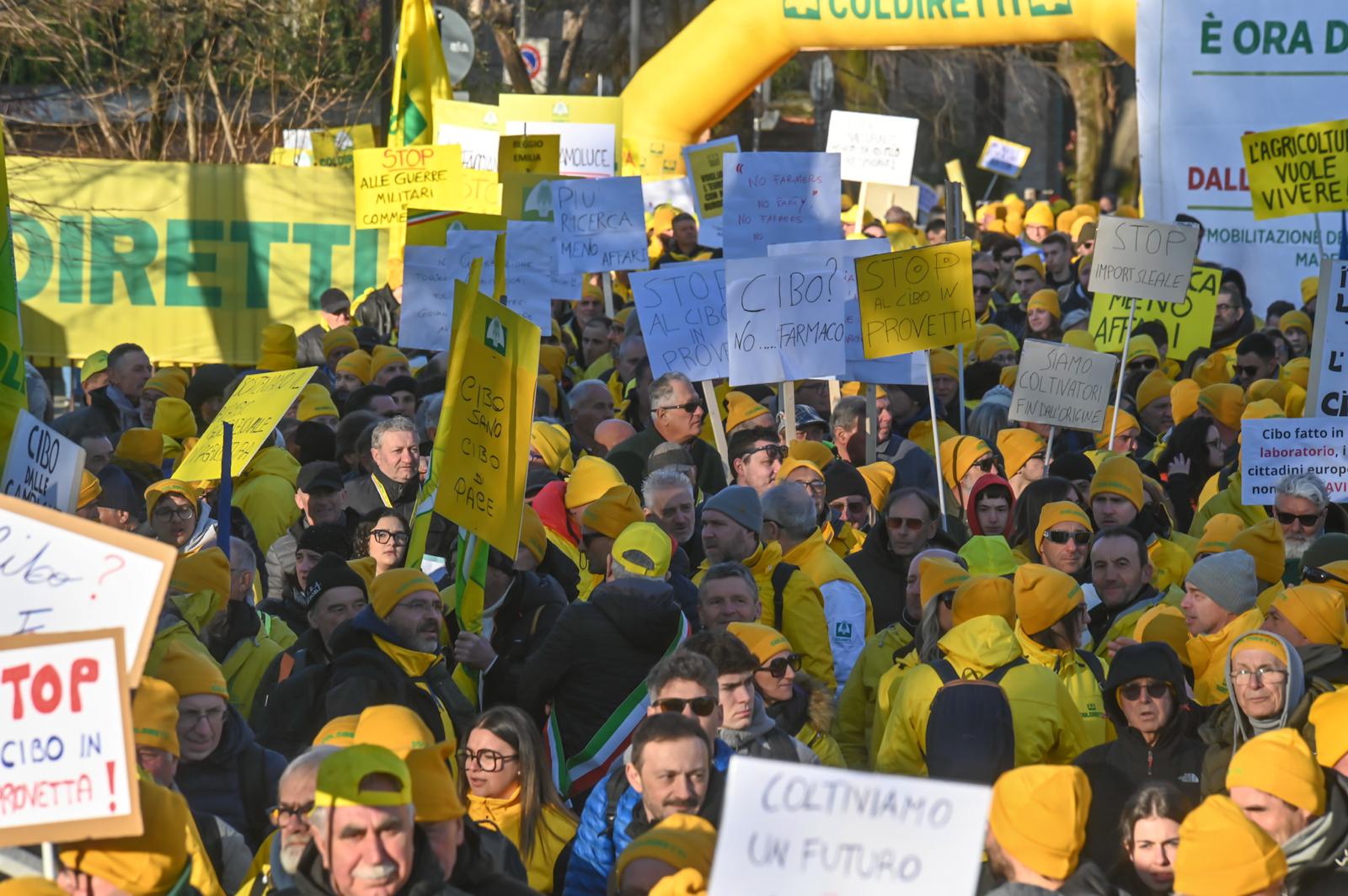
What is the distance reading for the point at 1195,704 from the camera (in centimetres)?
600

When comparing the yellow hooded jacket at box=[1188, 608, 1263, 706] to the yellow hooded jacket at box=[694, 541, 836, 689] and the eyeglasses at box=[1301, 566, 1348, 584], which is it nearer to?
the eyeglasses at box=[1301, 566, 1348, 584]

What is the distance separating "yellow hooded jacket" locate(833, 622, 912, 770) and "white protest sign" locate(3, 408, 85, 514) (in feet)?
7.91

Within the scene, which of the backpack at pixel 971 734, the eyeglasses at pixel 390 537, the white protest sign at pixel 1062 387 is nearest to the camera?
the backpack at pixel 971 734

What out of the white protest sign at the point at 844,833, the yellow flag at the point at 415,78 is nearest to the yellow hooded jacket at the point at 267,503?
the white protest sign at the point at 844,833

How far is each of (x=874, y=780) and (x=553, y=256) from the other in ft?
33.3

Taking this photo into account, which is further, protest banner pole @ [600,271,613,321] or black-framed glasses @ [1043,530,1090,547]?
protest banner pole @ [600,271,613,321]

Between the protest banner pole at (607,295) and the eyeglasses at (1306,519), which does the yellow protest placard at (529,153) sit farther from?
the eyeglasses at (1306,519)

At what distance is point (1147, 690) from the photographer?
226 inches

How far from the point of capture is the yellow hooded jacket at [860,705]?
263 inches

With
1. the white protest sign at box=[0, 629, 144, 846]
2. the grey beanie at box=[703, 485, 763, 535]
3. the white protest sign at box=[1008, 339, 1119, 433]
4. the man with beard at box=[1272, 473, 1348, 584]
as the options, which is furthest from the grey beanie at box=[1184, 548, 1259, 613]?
the white protest sign at box=[1008, 339, 1119, 433]

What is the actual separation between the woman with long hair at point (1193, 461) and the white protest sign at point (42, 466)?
227 inches

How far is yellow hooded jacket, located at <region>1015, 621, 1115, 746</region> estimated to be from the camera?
6258mm

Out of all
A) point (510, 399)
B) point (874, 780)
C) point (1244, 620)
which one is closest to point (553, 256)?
point (510, 399)

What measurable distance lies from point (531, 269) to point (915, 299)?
3504mm
